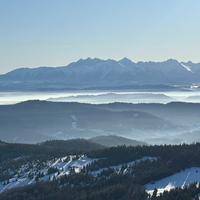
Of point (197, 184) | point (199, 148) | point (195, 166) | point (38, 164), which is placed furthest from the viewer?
point (38, 164)

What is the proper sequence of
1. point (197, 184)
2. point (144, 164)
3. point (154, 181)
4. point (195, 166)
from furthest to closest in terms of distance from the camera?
point (144, 164) → point (195, 166) → point (154, 181) → point (197, 184)

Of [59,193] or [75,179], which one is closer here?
[59,193]

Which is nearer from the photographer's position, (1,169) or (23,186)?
(23,186)

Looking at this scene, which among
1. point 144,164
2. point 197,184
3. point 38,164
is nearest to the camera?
point 197,184

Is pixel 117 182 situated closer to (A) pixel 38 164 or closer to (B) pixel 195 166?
(B) pixel 195 166

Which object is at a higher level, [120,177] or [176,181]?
[176,181]

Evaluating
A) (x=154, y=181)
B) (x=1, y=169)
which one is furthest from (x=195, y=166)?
(x=1, y=169)

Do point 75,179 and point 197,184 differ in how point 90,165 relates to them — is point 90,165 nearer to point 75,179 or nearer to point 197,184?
point 75,179

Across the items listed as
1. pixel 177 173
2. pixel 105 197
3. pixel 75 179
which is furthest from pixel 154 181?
pixel 75 179

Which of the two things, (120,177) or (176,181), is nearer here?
(176,181)
